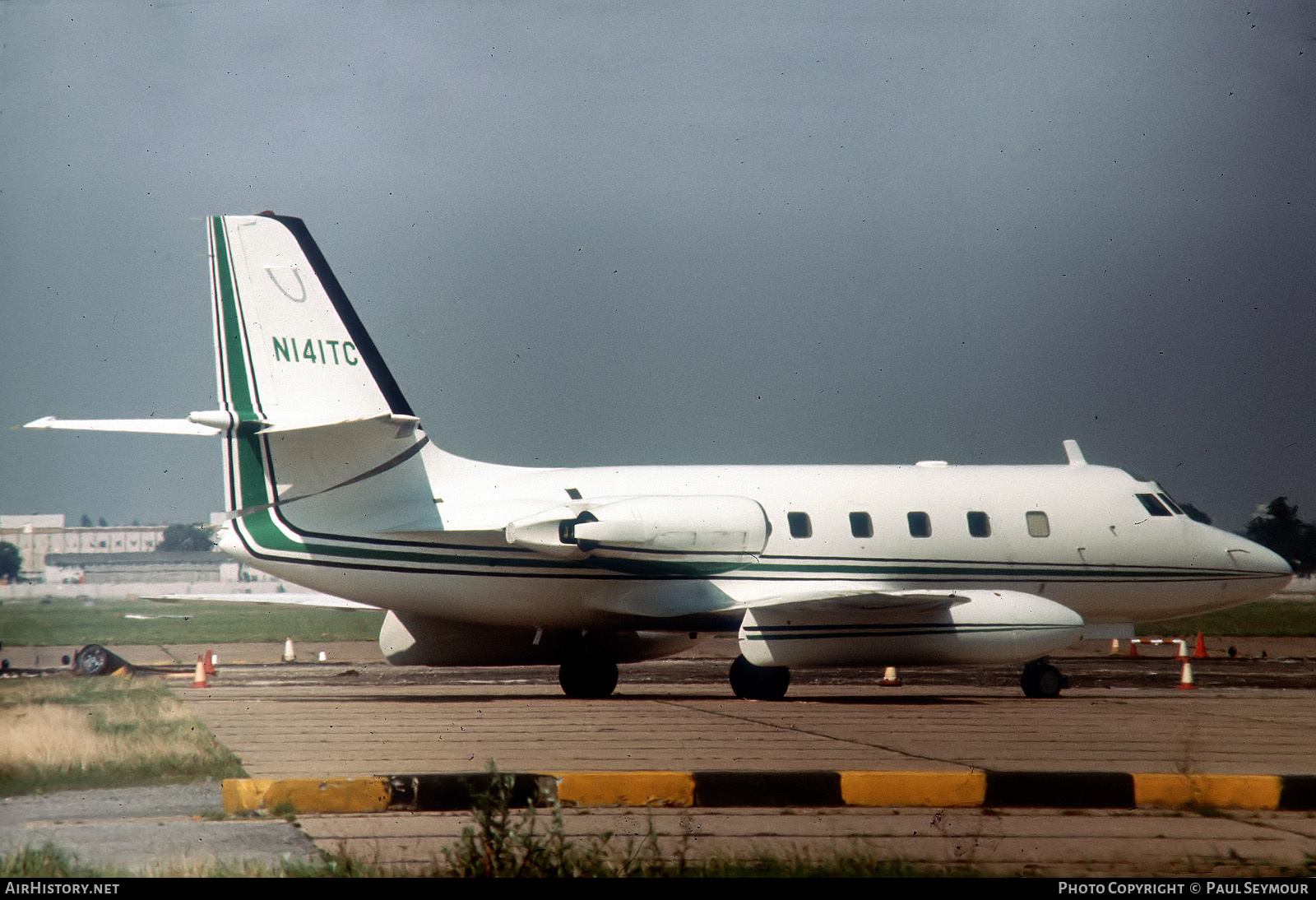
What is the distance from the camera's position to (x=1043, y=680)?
59.3 feet

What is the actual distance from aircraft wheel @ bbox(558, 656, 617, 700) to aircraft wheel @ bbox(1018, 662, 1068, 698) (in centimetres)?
524

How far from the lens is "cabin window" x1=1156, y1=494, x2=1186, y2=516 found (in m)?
20.1

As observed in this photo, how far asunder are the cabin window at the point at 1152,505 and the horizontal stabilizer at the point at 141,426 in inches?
483

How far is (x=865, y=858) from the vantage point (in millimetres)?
6340

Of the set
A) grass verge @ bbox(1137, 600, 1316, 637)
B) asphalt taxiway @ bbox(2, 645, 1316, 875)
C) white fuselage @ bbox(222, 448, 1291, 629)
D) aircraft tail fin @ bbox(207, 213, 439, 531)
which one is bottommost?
asphalt taxiway @ bbox(2, 645, 1316, 875)

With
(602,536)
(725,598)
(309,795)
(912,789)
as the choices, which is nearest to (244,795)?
(309,795)

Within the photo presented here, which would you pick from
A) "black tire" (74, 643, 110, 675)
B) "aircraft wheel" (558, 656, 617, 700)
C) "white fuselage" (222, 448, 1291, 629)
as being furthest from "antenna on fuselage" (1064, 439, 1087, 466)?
"black tire" (74, 643, 110, 675)

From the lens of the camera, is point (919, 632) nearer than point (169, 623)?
Yes

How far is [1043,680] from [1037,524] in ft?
7.25

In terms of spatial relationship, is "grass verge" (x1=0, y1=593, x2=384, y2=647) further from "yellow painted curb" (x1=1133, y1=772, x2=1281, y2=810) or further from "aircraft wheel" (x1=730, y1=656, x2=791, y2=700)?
"aircraft wheel" (x1=730, y1=656, x2=791, y2=700)

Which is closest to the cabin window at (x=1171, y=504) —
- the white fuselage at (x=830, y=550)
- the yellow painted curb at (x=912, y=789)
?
the white fuselage at (x=830, y=550)

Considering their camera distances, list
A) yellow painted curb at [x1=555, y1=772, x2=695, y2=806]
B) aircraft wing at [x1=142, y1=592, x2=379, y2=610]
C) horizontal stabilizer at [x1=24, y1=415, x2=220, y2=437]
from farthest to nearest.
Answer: aircraft wing at [x1=142, y1=592, x2=379, y2=610] < horizontal stabilizer at [x1=24, y1=415, x2=220, y2=437] < yellow painted curb at [x1=555, y1=772, x2=695, y2=806]

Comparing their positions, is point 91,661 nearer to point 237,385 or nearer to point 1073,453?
point 237,385

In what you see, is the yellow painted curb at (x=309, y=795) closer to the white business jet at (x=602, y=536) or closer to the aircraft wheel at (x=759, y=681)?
the white business jet at (x=602, y=536)
